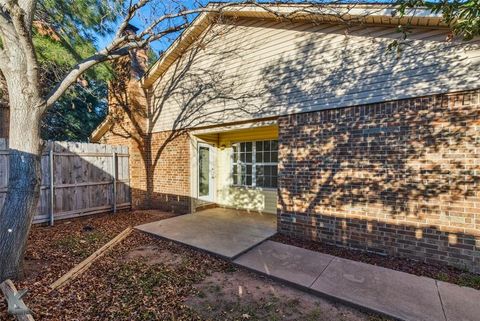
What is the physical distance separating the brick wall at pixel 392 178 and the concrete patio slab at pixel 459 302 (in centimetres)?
73

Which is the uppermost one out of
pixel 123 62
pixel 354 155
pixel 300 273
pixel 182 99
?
pixel 123 62

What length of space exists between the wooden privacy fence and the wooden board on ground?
2627 millimetres

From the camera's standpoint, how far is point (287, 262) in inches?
167

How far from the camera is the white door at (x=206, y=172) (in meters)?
8.27

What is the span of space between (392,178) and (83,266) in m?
5.72

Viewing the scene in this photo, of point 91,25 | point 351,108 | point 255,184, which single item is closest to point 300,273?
point 351,108

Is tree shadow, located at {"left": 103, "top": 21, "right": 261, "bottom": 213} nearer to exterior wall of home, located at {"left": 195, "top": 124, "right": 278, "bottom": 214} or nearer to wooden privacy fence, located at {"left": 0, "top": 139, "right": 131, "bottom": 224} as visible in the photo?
wooden privacy fence, located at {"left": 0, "top": 139, "right": 131, "bottom": 224}

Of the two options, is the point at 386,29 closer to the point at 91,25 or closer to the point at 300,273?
the point at 300,273

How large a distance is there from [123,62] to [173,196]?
538 centimetres

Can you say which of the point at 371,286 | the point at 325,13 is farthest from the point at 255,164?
the point at 371,286

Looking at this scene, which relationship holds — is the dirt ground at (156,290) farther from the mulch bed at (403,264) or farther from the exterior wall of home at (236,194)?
the exterior wall of home at (236,194)

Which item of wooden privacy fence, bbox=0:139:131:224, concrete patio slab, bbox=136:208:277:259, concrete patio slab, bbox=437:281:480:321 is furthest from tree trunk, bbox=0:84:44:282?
concrete patio slab, bbox=437:281:480:321

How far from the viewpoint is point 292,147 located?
564cm

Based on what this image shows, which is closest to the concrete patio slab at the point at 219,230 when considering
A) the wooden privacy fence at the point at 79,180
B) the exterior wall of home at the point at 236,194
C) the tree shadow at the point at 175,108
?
the exterior wall of home at the point at 236,194
